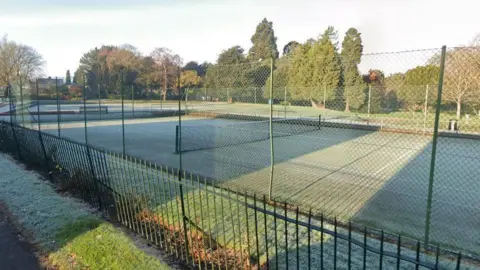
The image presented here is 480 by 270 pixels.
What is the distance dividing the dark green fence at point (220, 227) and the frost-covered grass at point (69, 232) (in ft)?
0.94

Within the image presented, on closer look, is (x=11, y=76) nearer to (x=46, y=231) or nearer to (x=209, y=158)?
(x=209, y=158)

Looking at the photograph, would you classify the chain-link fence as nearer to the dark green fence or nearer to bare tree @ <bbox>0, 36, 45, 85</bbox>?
the dark green fence

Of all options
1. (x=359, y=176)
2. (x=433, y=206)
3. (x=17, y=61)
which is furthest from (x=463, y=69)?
(x=17, y=61)

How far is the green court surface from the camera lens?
202 inches

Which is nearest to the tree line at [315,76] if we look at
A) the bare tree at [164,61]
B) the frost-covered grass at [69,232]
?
the bare tree at [164,61]

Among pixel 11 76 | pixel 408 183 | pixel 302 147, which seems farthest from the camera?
pixel 11 76

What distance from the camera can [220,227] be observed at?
4.46 meters

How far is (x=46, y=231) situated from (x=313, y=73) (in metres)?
12.5

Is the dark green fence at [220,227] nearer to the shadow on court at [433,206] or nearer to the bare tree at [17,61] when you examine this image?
the shadow on court at [433,206]

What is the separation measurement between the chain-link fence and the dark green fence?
1.75 feet

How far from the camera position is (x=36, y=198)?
563 cm

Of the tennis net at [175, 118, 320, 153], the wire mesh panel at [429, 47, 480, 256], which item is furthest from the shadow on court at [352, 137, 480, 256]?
the tennis net at [175, 118, 320, 153]

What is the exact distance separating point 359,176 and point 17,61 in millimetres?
46946

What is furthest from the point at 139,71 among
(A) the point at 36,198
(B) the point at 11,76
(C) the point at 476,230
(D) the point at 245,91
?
(C) the point at 476,230
